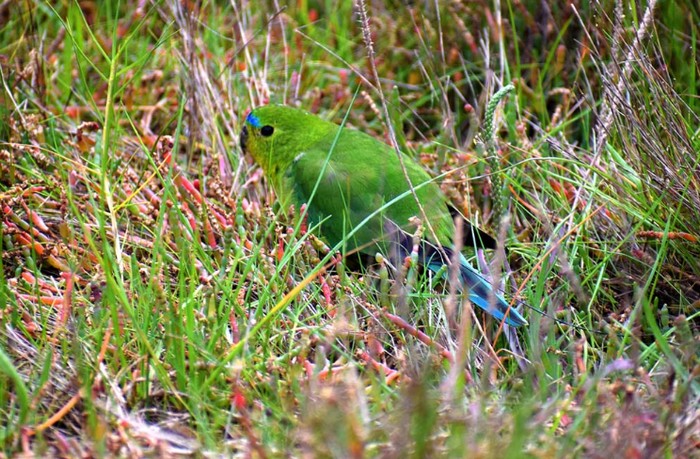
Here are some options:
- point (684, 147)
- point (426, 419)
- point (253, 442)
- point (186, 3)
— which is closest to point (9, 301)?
point (253, 442)

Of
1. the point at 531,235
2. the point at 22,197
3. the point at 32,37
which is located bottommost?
the point at 531,235

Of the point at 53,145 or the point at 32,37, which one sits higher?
the point at 32,37

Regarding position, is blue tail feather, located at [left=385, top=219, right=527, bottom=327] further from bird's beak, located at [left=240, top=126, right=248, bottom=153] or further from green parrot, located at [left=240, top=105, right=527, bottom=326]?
bird's beak, located at [left=240, top=126, right=248, bottom=153]

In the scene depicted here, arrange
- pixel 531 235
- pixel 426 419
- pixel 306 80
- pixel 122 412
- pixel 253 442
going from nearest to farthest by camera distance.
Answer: pixel 426 419 < pixel 253 442 < pixel 122 412 < pixel 531 235 < pixel 306 80

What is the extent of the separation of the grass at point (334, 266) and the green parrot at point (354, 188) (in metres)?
0.11

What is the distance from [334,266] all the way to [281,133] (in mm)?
672

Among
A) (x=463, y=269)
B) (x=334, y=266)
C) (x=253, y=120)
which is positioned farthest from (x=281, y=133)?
(x=463, y=269)

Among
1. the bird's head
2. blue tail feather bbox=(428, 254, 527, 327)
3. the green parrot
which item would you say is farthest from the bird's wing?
blue tail feather bbox=(428, 254, 527, 327)

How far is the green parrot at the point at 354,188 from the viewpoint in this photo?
288cm

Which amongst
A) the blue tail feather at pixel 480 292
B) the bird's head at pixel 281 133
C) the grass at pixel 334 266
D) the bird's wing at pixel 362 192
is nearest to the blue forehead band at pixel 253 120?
the bird's head at pixel 281 133

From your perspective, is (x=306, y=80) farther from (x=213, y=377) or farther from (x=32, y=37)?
(x=213, y=377)

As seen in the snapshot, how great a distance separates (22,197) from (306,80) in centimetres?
163

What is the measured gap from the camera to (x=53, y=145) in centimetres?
334

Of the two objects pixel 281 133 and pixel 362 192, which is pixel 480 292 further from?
pixel 281 133
